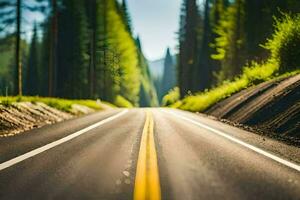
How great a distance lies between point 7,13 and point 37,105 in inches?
687

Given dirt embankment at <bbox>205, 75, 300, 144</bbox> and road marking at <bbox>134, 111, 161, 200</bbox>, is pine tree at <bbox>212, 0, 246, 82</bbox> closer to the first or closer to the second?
dirt embankment at <bbox>205, 75, 300, 144</bbox>

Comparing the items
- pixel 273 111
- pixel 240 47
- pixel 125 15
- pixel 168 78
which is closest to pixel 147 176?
pixel 273 111

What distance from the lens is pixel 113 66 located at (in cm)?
3578

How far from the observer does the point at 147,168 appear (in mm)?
6375

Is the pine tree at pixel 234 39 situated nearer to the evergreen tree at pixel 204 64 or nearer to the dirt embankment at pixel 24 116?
the evergreen tree at pixel 204 64

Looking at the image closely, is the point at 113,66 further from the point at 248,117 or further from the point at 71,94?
the point at 248,117

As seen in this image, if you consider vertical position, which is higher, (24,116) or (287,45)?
(287,45)

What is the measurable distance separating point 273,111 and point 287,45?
21.5 feet

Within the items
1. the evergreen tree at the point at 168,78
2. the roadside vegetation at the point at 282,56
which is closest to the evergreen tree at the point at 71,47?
the roadside vegetation at the point at 282,56

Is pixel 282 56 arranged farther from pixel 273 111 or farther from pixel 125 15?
pixel 125 15

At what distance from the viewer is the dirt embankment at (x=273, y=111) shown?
11344mm

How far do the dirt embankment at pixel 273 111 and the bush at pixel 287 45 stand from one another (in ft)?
7.34

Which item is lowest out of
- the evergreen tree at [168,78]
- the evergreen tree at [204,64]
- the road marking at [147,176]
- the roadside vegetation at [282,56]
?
the road marking at [147,176]

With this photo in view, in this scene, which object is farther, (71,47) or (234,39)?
(71,47)
